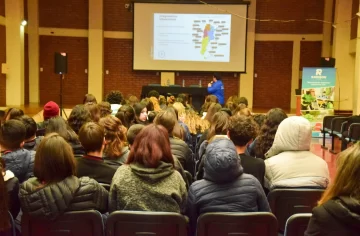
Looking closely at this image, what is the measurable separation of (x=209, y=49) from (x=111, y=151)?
454 inches

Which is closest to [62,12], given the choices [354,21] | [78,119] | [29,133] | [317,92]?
[317,92]

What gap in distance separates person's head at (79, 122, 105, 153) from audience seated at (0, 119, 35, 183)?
491 millimetres

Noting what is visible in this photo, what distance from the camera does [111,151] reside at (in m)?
3.26

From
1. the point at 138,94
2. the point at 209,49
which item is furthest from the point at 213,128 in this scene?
the point at 138,94

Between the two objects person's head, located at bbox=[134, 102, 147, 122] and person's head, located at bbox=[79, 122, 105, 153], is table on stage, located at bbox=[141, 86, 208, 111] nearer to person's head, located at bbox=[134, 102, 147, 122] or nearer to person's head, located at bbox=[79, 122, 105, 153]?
person's head, located at bbox=[134, 102, 147, 122]

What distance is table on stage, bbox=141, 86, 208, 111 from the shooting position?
12.0 meters

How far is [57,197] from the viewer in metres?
2.25

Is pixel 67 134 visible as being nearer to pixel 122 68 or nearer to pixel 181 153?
pixel 181 153

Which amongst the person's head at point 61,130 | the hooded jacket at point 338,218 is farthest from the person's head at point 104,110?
the hooded jacket at point 338,218

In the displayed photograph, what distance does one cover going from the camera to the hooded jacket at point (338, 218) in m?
1.68

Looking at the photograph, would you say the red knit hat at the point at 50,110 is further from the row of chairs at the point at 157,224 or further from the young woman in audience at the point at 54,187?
the row of chairs at the point at 157,224

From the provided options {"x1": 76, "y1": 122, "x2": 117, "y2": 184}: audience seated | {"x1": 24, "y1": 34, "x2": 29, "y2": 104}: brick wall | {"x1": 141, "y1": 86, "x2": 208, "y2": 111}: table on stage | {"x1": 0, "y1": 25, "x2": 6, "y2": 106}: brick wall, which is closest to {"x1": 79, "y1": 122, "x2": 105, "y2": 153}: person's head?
{"x1": 76, "y1": 122, "x2": 117, "y2": 184}: audience seated

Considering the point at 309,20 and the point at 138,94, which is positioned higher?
the point at 309,20

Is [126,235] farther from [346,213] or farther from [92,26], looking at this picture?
[92,26]
